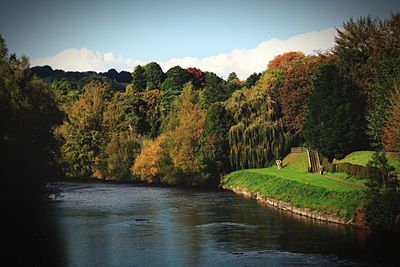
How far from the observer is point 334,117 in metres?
73.9

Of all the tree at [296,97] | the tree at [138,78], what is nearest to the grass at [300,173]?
the tree at [296,97]

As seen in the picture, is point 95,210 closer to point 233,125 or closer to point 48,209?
point 48,209

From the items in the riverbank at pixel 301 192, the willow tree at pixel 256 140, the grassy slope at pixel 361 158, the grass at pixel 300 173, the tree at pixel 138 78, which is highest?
the tree at pixel 138 78

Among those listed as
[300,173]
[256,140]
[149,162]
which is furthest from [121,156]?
[300,173]

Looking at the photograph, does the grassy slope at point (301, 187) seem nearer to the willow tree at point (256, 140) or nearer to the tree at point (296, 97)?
the willow tree at point (256, 140)

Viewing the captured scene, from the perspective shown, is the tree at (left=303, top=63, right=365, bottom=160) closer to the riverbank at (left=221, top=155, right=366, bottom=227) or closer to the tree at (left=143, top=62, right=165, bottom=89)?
the riverbank at (left=221, top=155, right=366, bottom=227)

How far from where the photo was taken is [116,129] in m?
115

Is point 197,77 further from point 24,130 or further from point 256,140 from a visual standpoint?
point 24,130

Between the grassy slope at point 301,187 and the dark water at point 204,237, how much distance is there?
2363 millimetres

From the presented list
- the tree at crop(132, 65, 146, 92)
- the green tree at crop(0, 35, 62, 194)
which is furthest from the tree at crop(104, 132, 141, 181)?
the tree at crop(132, 65, 146, 92)

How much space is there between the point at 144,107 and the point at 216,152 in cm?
3981

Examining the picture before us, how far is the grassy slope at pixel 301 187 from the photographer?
52.9 meters

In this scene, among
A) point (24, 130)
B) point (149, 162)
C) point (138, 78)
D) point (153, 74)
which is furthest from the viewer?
point (153, 74)

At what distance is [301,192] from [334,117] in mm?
16609
